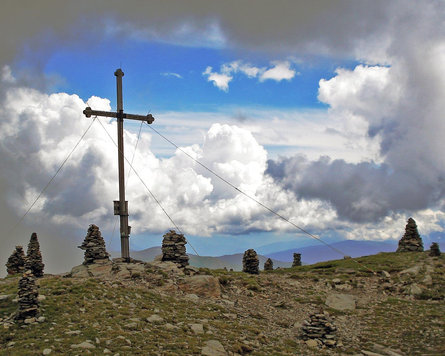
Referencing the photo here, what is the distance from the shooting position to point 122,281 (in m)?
28.4

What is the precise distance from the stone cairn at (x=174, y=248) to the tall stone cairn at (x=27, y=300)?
1467 centimetres

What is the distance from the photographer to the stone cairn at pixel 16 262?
41719mm

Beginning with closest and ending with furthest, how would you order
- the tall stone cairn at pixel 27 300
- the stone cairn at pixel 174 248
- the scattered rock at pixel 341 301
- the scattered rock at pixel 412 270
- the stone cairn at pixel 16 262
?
the tall stone cairn at pixel 27 300
the scattered rock at pixel 341 301
the stone cairn at pixel 174 248
the scattered rock at pixel 412 270
the stone cairn at pixel 16 262

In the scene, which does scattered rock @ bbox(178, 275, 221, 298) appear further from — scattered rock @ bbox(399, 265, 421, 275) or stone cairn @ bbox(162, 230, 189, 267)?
scattered rock @ bbox(399, 265, 421, 275)

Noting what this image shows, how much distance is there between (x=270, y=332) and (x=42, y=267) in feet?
86.7

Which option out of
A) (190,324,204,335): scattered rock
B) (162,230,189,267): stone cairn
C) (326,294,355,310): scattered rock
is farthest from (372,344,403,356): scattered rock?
(162,230,189,267): stone cairn

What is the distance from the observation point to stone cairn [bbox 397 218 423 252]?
2180 inches

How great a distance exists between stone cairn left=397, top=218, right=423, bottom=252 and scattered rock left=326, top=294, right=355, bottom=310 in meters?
→ 28.2

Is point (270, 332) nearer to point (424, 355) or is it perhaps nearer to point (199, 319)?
point (199, 319)

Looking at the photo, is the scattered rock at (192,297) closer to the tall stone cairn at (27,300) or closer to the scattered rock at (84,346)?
the scattered rock at (84,346)

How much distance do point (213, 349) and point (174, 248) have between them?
17.0 m

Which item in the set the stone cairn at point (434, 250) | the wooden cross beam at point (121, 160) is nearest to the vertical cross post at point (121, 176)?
the wooden cross beam at point (121, 160)

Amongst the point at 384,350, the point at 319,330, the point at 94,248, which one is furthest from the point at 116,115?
the point at 384,350

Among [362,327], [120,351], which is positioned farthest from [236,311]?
[120,351]
